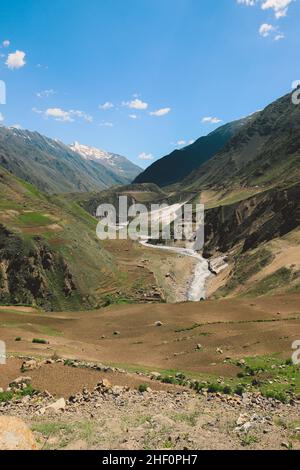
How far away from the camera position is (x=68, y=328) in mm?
44250

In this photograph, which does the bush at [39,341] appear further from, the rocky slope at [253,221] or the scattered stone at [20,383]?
the rocky slope at [253,221]

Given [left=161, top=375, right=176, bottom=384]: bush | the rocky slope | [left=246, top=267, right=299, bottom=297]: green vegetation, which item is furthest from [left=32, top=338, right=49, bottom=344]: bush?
the rocky slope

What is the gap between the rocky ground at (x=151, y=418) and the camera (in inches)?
539

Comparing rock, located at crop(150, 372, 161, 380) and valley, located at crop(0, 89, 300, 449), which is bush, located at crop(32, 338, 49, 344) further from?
rock, located at crop(150, 372, 161, 380)

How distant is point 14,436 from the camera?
11648mm

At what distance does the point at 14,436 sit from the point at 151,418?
574 cm

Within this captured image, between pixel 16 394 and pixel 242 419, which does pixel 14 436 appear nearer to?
pixel 242 419

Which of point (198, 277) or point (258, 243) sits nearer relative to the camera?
point (258, 243)

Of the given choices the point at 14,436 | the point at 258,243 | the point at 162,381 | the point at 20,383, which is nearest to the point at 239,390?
the point at 162,381

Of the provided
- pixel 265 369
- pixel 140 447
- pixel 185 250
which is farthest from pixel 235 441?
pixel 185 250

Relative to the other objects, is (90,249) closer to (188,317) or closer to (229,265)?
(229,265)

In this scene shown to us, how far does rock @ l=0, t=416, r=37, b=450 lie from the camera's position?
11.3 metres

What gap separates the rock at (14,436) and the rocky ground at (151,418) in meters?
0.32

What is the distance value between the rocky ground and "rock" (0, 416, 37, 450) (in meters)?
0.32
